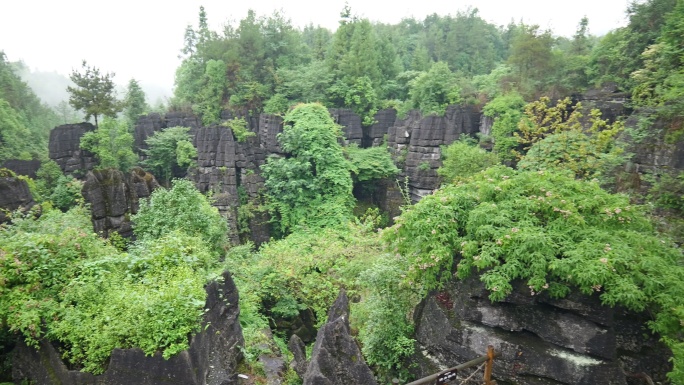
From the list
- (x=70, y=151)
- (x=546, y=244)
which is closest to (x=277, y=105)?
(x=70, y=151)

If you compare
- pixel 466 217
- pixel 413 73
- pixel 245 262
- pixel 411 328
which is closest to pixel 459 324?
pixel 411 328

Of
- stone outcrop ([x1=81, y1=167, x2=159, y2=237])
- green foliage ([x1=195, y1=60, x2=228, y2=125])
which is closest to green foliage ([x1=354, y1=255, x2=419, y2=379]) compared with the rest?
stone outcrop ([x1=81, y1=167, x2=159, y2=237])

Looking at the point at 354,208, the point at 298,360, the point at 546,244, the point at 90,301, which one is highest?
the point at 546,244

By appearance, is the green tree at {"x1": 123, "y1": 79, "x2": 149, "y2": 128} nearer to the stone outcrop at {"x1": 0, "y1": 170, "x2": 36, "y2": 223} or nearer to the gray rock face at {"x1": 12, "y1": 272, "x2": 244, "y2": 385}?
the stone outcrop at {"x1": 0, "y1": 170, "x2": 36, "y2": 223}

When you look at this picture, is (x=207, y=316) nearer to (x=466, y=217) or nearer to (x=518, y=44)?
(x=466, y=217)

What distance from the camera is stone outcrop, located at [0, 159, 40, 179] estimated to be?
22297mm

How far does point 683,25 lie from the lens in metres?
12.0

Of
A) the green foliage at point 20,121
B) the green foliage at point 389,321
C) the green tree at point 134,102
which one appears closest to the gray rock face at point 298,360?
the green foliage at point 389,321

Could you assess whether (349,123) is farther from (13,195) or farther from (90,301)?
(90,301)

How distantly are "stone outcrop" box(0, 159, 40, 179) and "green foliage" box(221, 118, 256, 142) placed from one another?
11666 mm

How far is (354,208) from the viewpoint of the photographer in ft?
75.2

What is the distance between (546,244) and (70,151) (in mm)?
25813

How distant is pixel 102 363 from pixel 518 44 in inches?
843

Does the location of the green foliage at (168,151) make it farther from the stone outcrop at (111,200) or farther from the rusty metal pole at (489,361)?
the rusty metal pole at (489,361)
